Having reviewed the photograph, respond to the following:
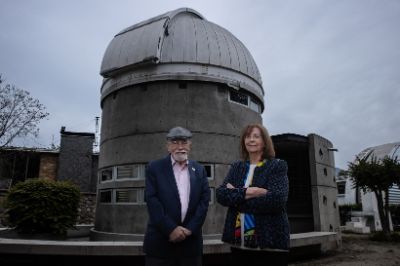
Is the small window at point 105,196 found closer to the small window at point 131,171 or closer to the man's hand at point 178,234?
the small window at point 131,171

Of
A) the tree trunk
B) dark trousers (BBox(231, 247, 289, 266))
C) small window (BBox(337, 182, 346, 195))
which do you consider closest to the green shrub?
dark trousers (BBox(231, 247, 289, 266))

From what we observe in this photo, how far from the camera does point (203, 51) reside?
9.71 meters

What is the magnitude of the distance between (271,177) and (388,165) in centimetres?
1652

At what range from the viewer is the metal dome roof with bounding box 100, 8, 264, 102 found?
9359 millimetres

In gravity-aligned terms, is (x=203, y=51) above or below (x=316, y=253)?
above

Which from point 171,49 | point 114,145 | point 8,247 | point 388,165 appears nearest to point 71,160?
point 114,145

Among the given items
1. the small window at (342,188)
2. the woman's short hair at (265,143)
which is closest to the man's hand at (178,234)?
the woman's short hair at (265,143)

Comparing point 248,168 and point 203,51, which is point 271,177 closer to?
point 248,168

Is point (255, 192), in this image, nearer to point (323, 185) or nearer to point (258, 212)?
point (258, 212)

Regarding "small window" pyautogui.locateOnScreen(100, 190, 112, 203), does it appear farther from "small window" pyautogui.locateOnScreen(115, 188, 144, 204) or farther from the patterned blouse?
the patterned blouse

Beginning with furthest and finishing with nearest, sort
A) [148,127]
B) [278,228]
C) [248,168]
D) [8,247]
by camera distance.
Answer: [148,127]
[8,247]
[248,168]
[278,228]

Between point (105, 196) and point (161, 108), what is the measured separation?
123 inches

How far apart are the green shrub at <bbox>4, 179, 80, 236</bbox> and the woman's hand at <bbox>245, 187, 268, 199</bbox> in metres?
6.82

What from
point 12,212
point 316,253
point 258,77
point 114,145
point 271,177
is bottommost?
point 316,253
